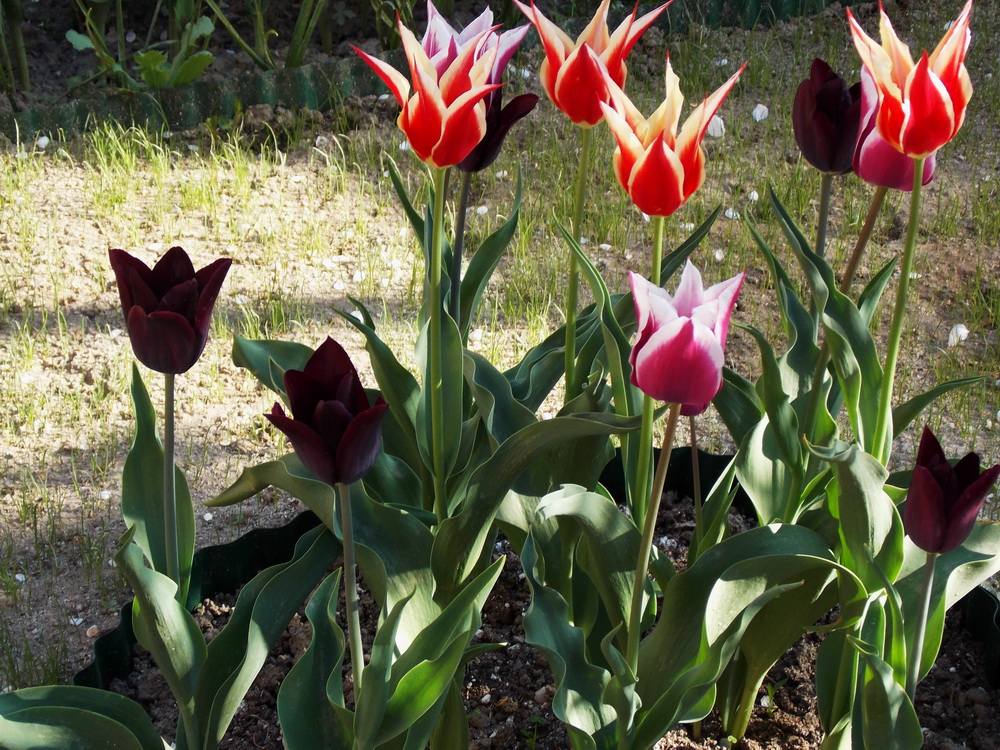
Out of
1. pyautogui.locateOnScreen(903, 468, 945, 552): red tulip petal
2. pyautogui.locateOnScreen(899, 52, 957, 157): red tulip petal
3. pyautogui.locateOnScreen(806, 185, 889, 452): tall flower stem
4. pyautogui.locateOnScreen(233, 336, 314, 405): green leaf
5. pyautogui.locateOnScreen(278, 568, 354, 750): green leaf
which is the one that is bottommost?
pyautogui.locateOnScreen(278, 568, 354, 750): green leaf

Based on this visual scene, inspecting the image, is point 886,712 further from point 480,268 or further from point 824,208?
point 480,268

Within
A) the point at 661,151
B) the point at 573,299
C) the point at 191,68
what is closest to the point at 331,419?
the point at 661,151

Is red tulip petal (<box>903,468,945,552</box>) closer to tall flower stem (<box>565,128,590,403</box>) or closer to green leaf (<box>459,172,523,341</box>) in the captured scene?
tall flower stem (<box>565,128,590,403</box>)

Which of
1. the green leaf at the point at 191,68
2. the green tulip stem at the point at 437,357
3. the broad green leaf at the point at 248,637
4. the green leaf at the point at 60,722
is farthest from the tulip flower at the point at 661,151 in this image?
the green leaf at the point at 191,68

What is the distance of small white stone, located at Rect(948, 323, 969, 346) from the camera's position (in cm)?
262

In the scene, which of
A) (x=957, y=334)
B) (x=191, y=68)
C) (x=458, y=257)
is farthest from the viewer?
(x=191, y=68)

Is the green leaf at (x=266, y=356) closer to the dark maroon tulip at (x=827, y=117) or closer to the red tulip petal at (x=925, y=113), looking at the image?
the dark maroon tulip at (x=827, y=117)

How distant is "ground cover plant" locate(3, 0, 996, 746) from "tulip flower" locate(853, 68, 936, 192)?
163 mm

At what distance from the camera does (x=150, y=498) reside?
4.66 feet

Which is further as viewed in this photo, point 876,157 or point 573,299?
point 573,299

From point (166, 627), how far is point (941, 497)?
90 cm

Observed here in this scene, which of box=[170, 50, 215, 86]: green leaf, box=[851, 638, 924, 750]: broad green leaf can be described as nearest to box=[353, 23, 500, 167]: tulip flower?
box=[851, 638, 924, 750]: broad green leaf

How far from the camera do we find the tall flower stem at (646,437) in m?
1.17

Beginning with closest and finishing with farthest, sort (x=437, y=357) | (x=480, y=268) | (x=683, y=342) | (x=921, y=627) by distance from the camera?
(x=683, y=342) < (x=921, y=627) < (x=437, y=357) < (x=480, y=268)
